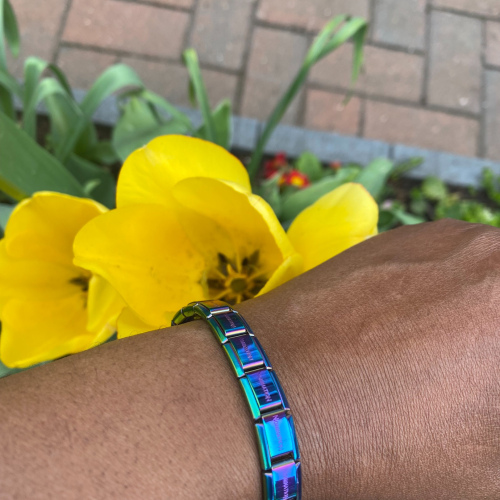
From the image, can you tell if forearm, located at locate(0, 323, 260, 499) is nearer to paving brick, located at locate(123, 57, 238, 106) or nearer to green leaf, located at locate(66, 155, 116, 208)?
green leaf, located at locate(66, 155, 116, 208)

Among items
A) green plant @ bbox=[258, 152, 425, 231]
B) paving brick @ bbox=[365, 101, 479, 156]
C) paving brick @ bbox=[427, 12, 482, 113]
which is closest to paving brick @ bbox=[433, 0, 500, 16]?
paving brick @ bbox=[427, 12, 482, 113]

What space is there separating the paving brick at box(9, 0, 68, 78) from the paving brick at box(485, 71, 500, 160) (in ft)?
6.28

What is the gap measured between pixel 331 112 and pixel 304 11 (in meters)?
0.51

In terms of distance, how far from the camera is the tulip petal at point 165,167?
547mm

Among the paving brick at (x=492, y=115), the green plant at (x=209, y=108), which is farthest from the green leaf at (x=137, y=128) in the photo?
the paving brick at (x=492, y=115)

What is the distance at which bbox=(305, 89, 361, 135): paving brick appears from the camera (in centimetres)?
A: 208

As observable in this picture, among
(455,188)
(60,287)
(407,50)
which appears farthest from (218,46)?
(60,287)

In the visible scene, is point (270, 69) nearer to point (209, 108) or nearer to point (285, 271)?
point (209, 108)

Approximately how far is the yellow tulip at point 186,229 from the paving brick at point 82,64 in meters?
1.65

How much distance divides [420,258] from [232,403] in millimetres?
335

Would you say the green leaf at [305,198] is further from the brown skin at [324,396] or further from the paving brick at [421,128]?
the paving brick at [421,128]

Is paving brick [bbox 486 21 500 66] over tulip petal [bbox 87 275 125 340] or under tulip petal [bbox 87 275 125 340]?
over

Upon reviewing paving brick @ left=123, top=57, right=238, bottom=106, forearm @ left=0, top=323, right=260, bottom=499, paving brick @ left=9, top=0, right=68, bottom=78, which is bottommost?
forearm @ left=0, top=323, right=260, bottom=499

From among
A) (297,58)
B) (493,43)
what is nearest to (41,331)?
(297,58)
